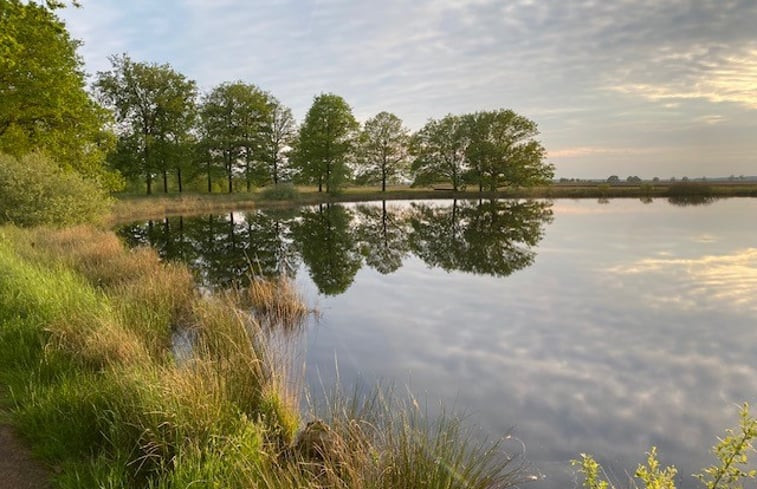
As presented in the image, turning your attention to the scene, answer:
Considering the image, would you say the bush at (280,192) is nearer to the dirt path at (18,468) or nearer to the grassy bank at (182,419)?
the grassy bank at (182,419)

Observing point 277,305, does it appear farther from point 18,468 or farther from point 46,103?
point 46,103

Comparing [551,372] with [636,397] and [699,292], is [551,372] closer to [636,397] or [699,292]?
[636,397]

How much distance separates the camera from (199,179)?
55406 millimetres

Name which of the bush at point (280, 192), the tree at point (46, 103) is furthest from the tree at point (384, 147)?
the tree at point (46, 103)

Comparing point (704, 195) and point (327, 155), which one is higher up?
point (327, 155)

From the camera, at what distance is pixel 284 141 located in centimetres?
5503

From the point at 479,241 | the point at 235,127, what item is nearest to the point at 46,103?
the point at 479,241

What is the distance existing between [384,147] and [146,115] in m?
30.0

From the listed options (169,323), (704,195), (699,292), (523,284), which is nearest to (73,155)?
(169,323)

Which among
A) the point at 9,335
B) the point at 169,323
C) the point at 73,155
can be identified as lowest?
the point at 169,323

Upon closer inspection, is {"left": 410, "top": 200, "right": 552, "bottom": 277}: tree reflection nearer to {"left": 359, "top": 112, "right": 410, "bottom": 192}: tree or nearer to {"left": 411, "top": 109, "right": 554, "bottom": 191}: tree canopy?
{"left": 411, "top": 109, "right": 554, "bottom": 191}: tree canopy

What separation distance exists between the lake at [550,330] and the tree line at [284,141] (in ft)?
96.1

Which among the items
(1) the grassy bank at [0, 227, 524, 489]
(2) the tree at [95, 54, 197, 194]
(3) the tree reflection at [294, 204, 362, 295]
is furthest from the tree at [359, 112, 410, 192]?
(1) the grassy bank at [0, 227, 524, 489]

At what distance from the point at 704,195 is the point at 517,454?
64132 mm
